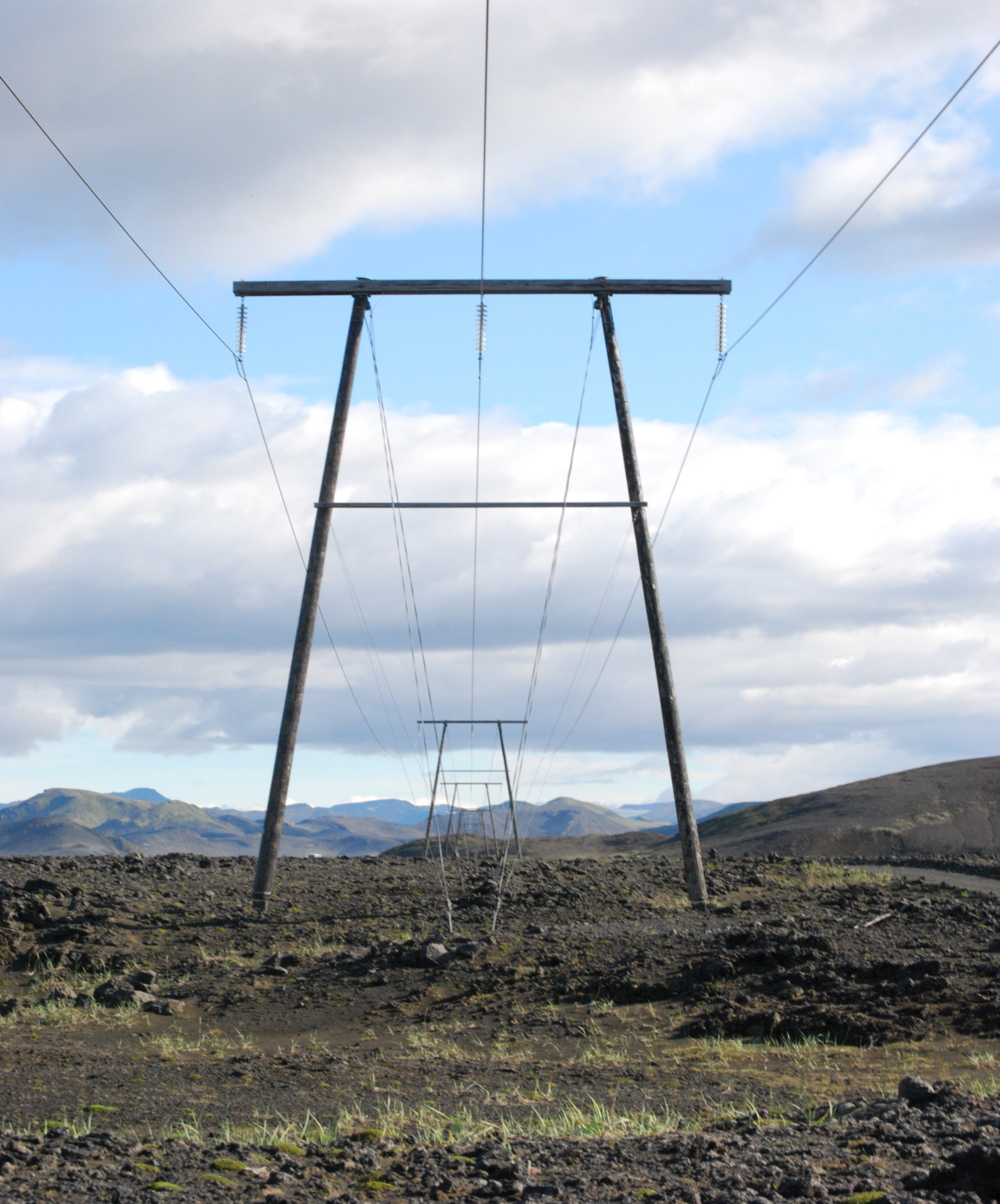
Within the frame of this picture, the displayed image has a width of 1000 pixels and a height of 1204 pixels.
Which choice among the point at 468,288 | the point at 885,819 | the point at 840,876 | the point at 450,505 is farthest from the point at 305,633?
the point at 885,819

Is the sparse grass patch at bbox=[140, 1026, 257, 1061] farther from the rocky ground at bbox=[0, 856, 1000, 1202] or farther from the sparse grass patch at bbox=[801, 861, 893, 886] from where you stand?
the sparse grass patch at bbox=[801, 861, 893, 886]

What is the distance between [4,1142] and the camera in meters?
5.77

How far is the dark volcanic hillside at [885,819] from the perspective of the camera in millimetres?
35906

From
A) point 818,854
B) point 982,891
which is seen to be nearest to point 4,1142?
point 982,891

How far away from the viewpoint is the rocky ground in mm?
5582

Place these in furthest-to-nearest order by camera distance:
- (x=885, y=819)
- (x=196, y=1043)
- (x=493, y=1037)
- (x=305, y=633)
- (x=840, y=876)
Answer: (x=885, y=819), (x=840, y=876), (x=305, y=633), (x=493, y=1037), (x=196, y=1043)

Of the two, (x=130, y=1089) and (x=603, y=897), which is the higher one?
(x=603, y=897)

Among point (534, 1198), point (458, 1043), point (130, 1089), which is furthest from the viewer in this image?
point (458, 1043)

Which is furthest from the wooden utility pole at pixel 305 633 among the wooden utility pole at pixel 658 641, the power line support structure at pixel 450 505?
the wooden utility pole at pixel 658 641

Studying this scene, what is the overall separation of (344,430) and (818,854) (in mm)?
23489

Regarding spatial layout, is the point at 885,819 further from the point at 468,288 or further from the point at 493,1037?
the point at 493,1037

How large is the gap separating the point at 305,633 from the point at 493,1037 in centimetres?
760

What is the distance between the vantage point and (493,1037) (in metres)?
11.6

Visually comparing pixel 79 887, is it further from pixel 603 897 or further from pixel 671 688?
pixel 671 688
